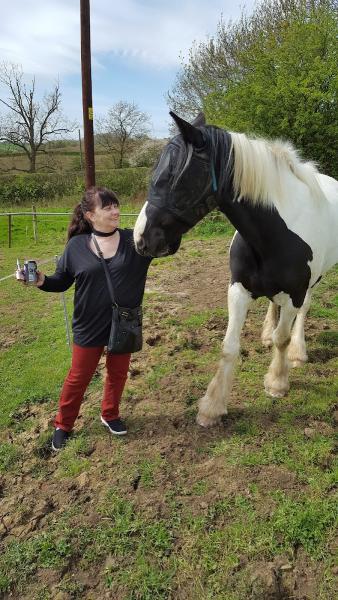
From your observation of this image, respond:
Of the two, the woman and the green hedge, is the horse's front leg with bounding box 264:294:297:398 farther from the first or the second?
the green hedge

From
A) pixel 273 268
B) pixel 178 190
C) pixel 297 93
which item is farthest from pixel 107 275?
pixel 297 93

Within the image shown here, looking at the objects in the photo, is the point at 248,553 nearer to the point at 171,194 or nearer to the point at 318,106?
the point at 171,194

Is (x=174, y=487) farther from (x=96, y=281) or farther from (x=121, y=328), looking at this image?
(x=96, y=281)

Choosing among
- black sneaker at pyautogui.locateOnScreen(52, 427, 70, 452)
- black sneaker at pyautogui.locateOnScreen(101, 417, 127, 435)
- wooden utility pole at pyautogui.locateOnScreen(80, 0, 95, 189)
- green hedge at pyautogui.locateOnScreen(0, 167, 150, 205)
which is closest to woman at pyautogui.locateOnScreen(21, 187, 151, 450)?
black sneaker at pyautogui.locateOnScreen(52, 427, 70, 452)

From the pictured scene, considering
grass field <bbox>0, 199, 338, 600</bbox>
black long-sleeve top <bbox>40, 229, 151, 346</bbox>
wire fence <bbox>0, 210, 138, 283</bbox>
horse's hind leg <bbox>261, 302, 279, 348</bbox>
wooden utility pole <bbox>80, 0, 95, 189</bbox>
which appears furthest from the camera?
wire fence <bbox>0, 210, 138, 283</bbox>

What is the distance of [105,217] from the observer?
2637 mm

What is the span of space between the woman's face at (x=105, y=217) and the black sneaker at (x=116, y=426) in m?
1.42

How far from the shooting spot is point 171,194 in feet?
7.50

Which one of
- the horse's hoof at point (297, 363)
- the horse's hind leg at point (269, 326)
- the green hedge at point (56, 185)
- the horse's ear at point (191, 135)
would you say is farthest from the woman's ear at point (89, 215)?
the green hedge at point (56, 185)

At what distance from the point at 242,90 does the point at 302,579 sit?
11.9 meters

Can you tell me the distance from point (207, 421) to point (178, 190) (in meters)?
1.76

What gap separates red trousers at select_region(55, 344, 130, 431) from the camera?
2828 mm

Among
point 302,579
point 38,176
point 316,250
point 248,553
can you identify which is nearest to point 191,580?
point 248,553

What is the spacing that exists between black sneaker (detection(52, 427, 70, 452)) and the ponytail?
4.73ft
